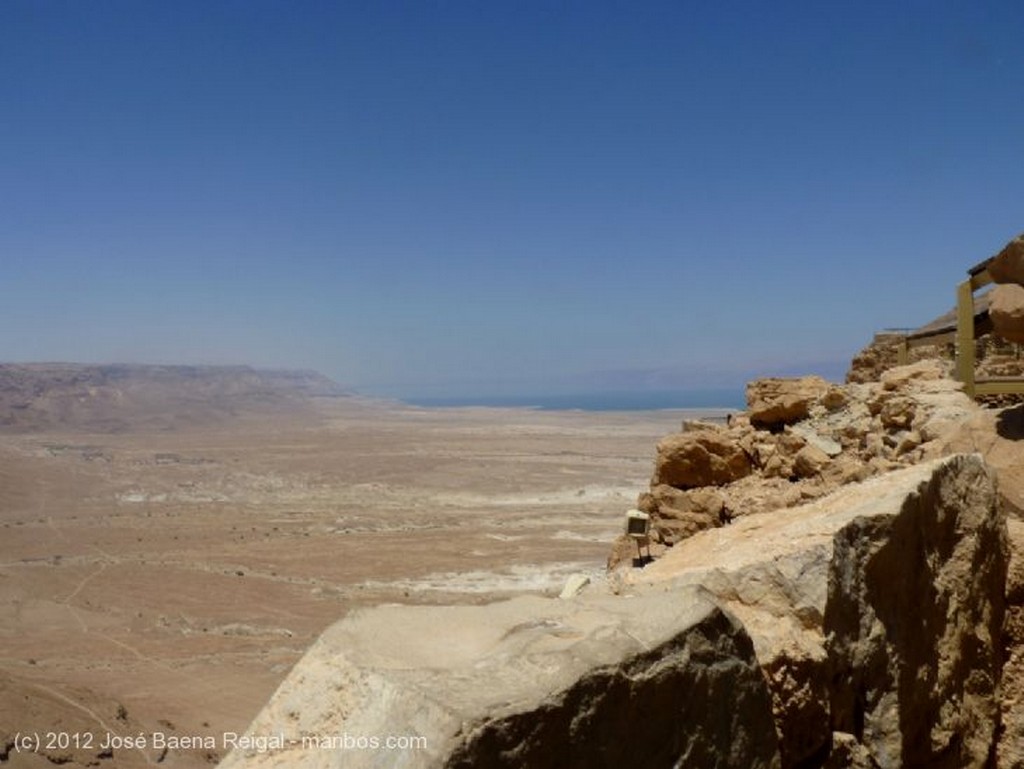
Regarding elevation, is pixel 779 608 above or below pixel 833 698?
above

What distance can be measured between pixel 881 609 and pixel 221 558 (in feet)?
87.1

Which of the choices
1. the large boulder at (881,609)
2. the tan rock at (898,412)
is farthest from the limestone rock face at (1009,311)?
the large boulder at (881,609)

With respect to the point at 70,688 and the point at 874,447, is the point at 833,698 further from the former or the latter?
the point at 70,688

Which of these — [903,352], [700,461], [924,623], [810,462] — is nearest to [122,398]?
[903,352]

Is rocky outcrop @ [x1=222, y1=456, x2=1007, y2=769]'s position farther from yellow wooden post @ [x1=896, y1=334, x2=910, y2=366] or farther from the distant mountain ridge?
the distant mountain ridge

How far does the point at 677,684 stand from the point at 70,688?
550 inches

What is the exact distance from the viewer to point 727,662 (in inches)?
90.1

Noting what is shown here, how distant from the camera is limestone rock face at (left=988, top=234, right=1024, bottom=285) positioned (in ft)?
16.2

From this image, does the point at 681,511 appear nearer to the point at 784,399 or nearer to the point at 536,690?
the point at 784,399

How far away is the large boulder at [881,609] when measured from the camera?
2613 mm

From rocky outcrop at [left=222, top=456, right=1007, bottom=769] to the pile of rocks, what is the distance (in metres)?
2.89

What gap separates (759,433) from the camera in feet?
26.9

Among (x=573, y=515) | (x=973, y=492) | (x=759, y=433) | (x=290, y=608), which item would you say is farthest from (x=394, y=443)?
(x=973, y=492)

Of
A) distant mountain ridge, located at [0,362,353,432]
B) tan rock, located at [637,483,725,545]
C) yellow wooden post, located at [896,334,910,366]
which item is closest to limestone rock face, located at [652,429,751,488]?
tan rock, located at [637,483,725,545]
